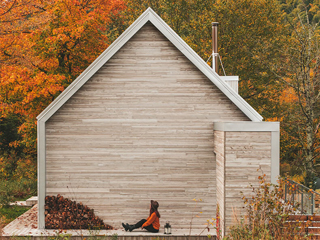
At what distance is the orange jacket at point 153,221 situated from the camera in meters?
8.35

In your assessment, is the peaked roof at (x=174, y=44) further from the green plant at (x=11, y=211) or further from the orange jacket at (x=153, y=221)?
the green plant at (x=11, y=211)

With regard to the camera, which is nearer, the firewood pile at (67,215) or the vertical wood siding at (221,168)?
the vertical wood siding at (221,168)

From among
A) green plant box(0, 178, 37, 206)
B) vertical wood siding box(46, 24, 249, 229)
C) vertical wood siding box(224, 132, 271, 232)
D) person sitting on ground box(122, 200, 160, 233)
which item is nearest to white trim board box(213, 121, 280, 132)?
vertical wood siding box(224, 132, 271, 232)

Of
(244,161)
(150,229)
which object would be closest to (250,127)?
(244,161)

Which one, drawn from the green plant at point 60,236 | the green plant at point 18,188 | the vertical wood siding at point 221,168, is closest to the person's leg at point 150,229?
the vertical wood siding at point 221,168

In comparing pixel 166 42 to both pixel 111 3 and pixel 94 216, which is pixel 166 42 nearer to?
pixel 94 216

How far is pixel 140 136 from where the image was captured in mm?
8898

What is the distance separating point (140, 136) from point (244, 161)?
10.4ft

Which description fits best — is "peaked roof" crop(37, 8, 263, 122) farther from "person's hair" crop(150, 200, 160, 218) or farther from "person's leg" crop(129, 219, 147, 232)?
"person's leg" crop(129, 219, 147, 232)

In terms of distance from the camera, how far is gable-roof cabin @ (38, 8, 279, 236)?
880 cm

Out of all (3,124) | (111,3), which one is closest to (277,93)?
(111,3)

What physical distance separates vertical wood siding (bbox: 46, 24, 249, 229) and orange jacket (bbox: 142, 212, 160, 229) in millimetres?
376

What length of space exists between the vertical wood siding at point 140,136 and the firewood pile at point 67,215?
0.21 metres

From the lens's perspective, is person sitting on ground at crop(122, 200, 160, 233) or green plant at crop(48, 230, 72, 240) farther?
person sitting on ground at crop(122, 200, 160, 233)
